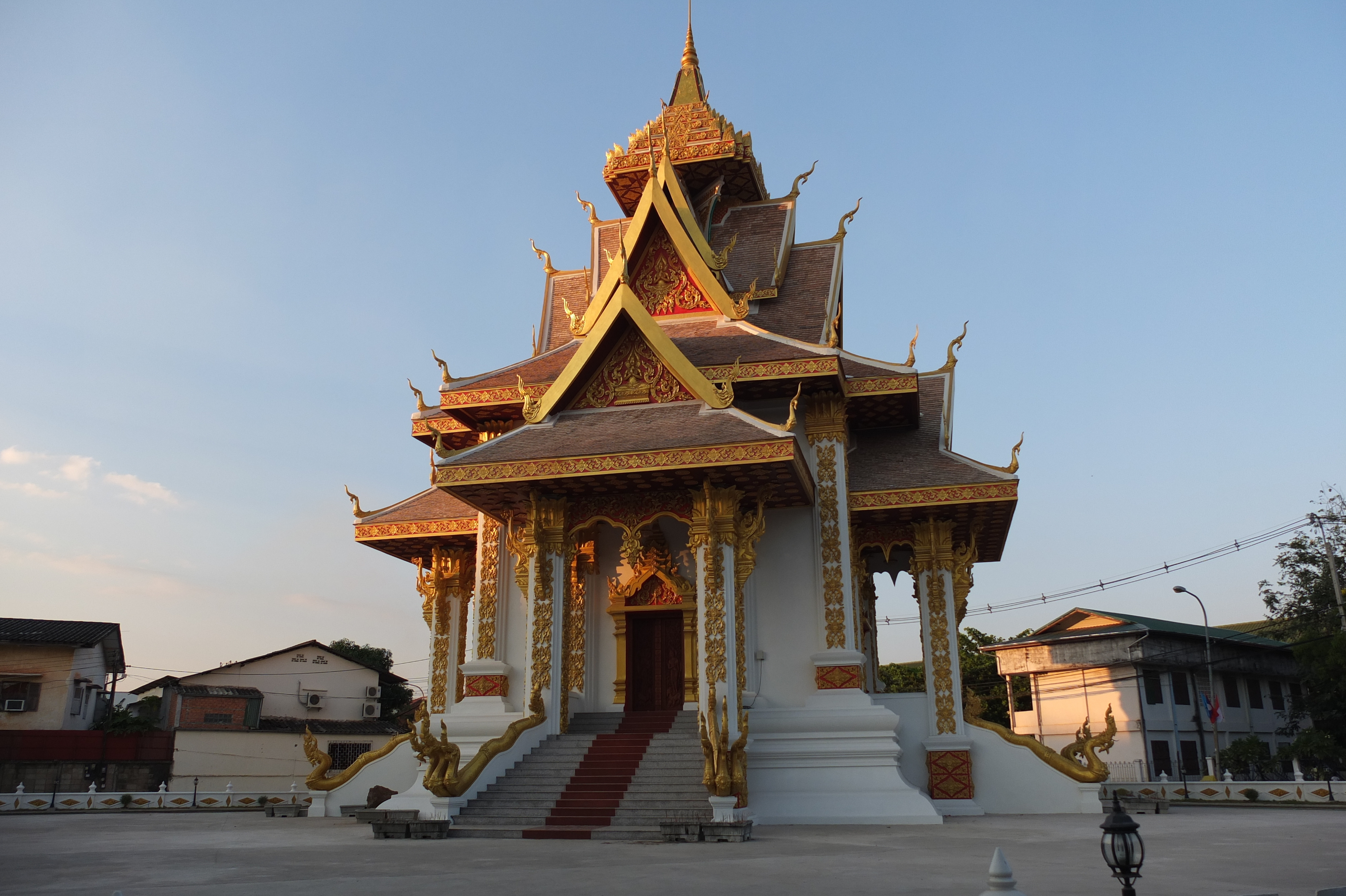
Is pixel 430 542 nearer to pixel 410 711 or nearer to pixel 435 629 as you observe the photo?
pixel 435 629

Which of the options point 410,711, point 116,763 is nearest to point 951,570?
point 116,763

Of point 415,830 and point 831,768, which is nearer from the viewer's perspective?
point 415,830

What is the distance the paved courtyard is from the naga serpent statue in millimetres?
1430

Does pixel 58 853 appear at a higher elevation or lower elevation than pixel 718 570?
lower

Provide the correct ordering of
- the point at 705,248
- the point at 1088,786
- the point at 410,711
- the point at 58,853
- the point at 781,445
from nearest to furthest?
the point at 58,853 < the point at 781,445 < the point at 1088,786 < the point at 705,248 < the point at 410,711

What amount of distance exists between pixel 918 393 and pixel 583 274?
6.51 m

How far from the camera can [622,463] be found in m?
11.6

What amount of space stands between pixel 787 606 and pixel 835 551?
992 mm

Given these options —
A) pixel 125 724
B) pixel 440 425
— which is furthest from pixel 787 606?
pixel 125 724

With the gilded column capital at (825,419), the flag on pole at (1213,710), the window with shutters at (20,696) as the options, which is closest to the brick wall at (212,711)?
the window with shutters at (20,696)

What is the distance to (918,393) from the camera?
52.0 ft

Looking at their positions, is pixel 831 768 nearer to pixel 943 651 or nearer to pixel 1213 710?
pixel 943 651

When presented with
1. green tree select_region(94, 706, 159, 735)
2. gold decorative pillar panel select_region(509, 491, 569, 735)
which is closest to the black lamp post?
gold decorative pillar panel select_region(509, 491, 569, 735)

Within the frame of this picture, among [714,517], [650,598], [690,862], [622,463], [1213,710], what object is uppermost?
[622,463]
